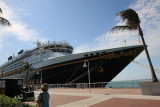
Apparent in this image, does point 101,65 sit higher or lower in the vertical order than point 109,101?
higher

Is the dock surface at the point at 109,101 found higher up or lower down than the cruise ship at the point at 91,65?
lower down

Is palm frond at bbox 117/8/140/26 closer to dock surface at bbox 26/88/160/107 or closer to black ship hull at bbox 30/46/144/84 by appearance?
dock surface at bbox 26/88/160/107

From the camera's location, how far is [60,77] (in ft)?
86.1

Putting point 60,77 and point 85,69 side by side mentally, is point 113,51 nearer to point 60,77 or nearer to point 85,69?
Answer: point 85,69

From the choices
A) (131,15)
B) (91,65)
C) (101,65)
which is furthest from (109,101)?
(91,65)

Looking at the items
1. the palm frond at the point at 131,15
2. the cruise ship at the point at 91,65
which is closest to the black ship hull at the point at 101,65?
the cruise ship at the point at 91,65

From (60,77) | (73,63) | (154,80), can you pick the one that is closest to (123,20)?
(154,80)

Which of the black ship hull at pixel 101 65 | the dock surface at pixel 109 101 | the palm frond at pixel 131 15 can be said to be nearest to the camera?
→ the dock surface at pixel 109 101

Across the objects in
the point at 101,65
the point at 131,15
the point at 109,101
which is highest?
the point at 131,15

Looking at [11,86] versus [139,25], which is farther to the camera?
[139,25]

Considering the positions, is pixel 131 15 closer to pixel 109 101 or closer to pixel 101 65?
pixel 109 101

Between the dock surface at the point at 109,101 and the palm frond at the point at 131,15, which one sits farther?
the palm frond at the point at 131,15

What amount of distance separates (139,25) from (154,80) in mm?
5616

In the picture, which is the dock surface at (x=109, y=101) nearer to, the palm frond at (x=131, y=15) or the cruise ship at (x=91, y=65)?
the palm frond at (x=131, y=15)
